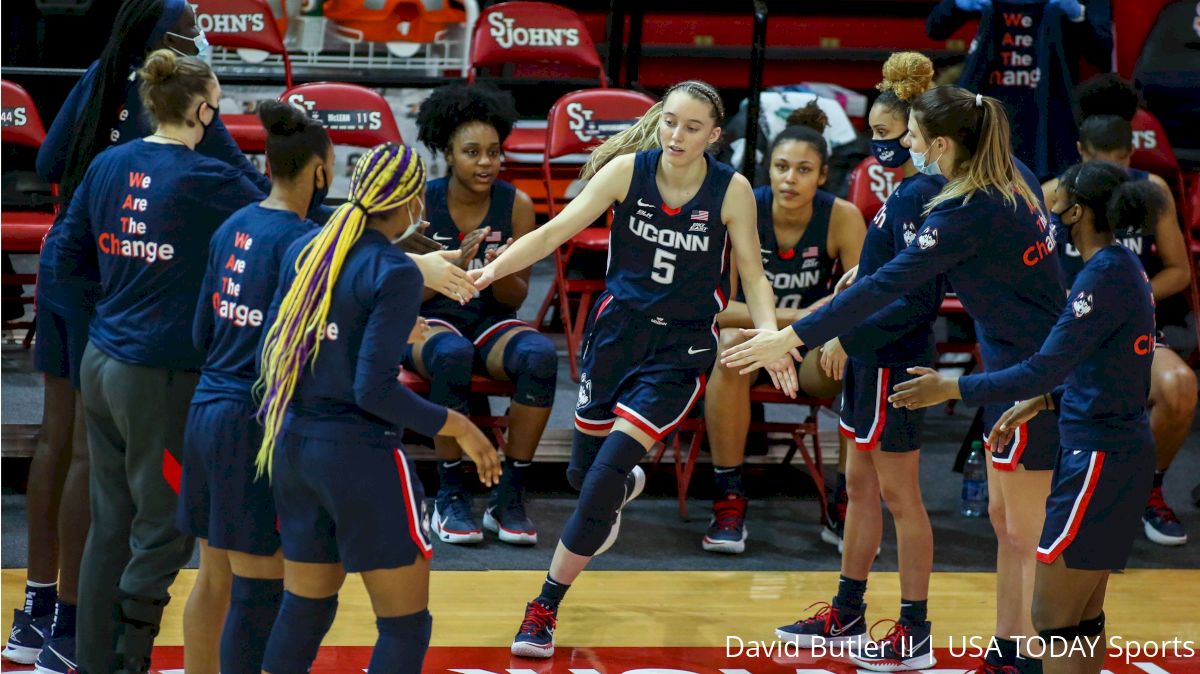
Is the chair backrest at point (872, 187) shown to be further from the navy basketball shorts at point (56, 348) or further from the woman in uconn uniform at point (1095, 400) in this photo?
the navy basketball shorts at point (56, 348)

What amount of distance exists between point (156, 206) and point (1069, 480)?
7.46 ft

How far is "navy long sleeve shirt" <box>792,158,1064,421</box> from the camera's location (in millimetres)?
3848

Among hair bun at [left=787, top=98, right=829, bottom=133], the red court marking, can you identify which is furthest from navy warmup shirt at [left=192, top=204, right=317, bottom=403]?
hair bun at [left=787, top=98, right=829, bottom=133]

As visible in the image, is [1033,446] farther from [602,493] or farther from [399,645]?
[399,645]

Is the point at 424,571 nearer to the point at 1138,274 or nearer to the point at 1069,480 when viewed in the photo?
the point at 1069,480

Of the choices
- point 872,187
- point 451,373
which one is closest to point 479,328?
point 451,373

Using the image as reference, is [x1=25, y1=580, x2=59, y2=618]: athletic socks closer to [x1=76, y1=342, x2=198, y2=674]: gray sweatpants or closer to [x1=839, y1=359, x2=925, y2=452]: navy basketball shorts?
[x1=76, y1=342, x2=198, y2=674]: gray sweatpants

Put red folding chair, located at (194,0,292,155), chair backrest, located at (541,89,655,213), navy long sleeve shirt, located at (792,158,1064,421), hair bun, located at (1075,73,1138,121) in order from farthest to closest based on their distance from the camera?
red folding chair, located at (194,0,292,155)
chair backrest, located at (541,89,655,213)
hair bun, located at (1075,73,1138,121)
navy long sleeve shirt, located at (792,158,1064,421)

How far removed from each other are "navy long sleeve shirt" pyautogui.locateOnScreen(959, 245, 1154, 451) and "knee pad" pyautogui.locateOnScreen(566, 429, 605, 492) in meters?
1.51

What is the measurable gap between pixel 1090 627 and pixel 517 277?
268cm

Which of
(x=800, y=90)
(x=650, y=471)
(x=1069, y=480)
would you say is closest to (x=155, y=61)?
(x=1069, y=480)

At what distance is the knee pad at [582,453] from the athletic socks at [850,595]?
854 mm

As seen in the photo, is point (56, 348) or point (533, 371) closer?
point (56, 348)

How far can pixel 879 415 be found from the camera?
438 centimetres
